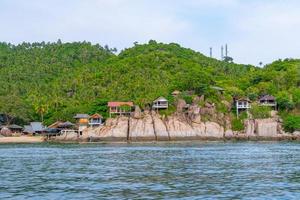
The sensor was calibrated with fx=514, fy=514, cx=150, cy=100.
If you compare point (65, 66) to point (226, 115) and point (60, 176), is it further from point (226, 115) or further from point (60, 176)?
point (60, 176)

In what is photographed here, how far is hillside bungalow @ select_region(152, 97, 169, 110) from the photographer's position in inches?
4193

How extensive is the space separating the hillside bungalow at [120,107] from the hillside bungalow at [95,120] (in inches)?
100

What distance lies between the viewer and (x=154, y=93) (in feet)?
367

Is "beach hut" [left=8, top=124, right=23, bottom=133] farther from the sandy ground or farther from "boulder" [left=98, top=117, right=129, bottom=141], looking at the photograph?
"boulder" [left=98, top=117, right=129, bottom=141]

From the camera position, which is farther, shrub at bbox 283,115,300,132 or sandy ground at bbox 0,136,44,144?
sandy ground at bbox 0,136,44,144

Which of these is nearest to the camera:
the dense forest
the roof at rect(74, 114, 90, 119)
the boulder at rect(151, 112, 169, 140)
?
the boulder at rect(151, 112, 169, 140)

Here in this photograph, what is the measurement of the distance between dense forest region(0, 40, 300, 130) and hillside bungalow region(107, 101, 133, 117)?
121 inches

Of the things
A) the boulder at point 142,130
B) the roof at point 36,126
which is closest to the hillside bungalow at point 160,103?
the boulder at point 142,130

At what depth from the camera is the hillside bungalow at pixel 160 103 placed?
106500 mm

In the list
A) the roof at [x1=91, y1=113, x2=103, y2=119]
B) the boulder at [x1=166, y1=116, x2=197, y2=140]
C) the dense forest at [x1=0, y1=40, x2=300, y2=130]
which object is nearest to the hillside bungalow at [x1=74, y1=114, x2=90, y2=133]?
the roof at [x1=91, y1=113, x2=103, y2=119]

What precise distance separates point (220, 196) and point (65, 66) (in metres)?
132

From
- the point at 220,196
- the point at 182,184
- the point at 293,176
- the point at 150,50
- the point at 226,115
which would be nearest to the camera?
the point at 220,196

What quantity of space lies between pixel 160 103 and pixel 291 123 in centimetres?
2679

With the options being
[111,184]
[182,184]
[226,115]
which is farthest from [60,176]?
[226,115]
